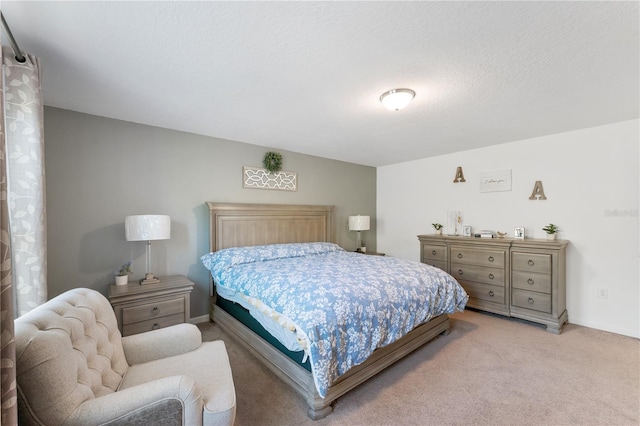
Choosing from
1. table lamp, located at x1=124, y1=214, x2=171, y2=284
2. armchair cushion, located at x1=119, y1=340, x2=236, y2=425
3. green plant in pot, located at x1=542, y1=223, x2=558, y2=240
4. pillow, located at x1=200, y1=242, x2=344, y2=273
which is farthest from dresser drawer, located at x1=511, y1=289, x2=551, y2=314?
table lamp, located at x1=124, y1=214, x2=171, y2=284

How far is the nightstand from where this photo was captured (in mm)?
2389

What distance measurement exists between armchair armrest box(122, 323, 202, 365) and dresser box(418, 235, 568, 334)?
339 centimetres

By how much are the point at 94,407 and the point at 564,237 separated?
14.8 feet

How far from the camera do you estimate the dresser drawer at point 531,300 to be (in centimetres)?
309

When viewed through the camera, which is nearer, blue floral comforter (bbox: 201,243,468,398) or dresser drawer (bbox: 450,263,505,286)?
blue floral comforter (bbox: 201,243,468,398)

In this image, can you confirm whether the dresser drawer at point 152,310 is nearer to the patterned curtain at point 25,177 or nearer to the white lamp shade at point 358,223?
the patterned curtain at point 25,177

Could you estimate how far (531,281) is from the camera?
3.20m

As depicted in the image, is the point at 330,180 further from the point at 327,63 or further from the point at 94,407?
→ the point at 94,407

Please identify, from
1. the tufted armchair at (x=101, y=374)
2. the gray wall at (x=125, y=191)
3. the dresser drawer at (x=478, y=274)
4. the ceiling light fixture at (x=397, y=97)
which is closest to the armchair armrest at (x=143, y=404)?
the tufted armchair at (x=101, y=374)

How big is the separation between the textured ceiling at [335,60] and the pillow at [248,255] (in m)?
1.45

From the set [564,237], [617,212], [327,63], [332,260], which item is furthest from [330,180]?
[617,212]

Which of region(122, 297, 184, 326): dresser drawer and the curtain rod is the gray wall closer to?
region(122, 297, 184, 326): dresser drawer

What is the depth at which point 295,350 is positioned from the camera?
1.90 meters

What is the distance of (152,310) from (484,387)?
2.86m
